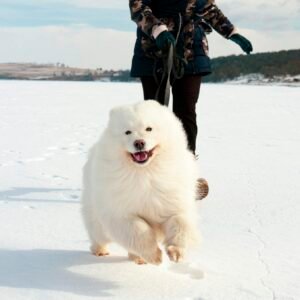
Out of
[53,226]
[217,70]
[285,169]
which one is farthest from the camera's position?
[217,70]

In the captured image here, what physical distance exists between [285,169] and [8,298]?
14.3 feet

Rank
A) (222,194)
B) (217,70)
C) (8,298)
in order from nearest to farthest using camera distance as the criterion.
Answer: (8,298) → (222,194) → (217,70)

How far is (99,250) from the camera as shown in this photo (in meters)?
3.14

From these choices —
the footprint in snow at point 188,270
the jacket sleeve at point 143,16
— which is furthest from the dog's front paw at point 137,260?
the jacket sleeve at point 143,16

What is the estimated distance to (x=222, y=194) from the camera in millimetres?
4941

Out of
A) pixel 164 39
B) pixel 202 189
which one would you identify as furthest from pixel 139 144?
pixel 202 189

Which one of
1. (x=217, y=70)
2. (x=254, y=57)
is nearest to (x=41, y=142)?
(x=217, y=70)

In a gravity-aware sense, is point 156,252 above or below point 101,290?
above

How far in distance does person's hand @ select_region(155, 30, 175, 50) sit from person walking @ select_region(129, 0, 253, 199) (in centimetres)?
14

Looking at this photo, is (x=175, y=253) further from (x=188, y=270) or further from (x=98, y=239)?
(x=98, y=239)

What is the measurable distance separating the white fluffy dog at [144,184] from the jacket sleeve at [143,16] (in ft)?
4.12

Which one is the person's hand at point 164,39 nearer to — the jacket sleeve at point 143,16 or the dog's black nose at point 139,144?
the jacket sleeve at point 143,16

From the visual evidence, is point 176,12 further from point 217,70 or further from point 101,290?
point 217,70

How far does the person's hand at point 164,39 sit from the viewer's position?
396 cm
